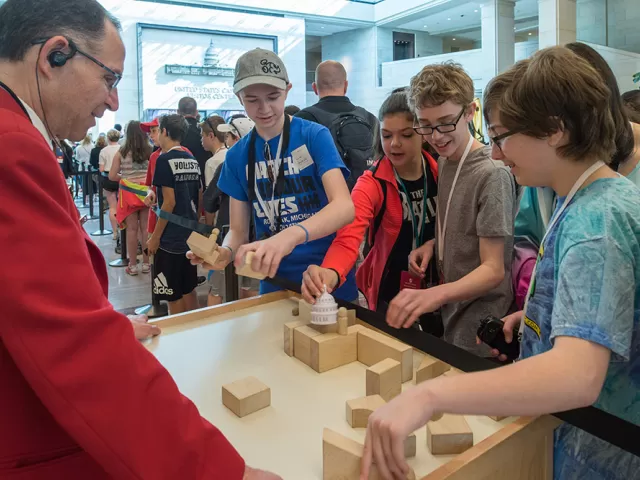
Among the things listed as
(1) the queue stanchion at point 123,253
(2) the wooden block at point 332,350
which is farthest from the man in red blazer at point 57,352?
(1) the queue stanchion at point 123,253

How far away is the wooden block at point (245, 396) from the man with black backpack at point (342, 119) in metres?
2.40

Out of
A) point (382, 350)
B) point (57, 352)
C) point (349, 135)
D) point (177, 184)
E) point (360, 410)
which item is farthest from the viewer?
point (177, 184)

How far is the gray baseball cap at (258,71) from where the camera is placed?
184 centimetres

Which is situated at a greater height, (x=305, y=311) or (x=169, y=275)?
(x=305, y=311)

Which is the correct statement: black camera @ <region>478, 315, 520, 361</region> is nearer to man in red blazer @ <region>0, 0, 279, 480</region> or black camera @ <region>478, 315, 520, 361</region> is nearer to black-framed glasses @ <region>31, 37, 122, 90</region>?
man in red blazer @ <region>0, 0, 279, 480</region>

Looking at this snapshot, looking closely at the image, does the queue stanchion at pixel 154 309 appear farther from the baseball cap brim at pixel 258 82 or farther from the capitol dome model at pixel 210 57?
the capitol dome model at pixel 210 57

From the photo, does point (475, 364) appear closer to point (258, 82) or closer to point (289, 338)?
point (289, 338)

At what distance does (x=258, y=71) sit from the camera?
184 centimetres

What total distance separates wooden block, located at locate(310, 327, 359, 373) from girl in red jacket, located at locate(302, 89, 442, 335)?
0.53 metres

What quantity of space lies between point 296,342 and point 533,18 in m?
18.7

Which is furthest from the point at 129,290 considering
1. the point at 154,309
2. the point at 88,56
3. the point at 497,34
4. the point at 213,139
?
the point at 497,34

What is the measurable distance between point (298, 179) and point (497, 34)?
13809 mm

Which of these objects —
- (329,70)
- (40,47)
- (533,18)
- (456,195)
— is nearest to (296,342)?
(456,195)

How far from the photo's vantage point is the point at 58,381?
67 cm
